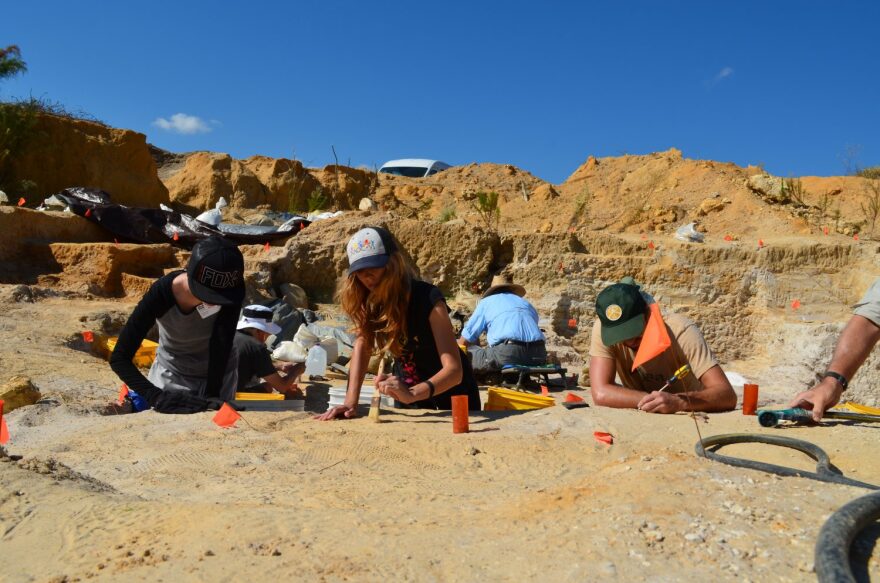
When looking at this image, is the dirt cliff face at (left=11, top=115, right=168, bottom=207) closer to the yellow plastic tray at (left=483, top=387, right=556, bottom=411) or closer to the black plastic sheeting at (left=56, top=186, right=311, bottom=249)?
the black plastic sheeting at (left=56, top=186, right=311, bottom=249)

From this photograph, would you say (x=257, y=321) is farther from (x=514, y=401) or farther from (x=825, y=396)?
(x=825, y=396)

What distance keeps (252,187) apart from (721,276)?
40.1ft

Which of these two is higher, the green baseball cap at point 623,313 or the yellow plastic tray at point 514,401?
the green baseball cap at point 623,313

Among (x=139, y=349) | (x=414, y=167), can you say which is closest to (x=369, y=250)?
(x=139, y=349)

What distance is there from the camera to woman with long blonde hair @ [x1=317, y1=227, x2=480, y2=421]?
10.8 feet

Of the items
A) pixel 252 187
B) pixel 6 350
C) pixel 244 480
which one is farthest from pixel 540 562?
pixel 252 187

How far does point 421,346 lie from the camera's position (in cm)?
354

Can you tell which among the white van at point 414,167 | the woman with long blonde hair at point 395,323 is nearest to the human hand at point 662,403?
the woman with long blonde hair at point 395,323

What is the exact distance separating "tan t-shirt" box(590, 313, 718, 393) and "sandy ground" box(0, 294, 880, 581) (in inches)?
10.6

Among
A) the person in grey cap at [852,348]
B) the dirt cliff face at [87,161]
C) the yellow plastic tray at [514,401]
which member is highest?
the dirt cliff face at [87,161]

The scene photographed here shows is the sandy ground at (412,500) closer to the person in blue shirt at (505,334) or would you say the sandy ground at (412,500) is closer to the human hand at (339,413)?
the human hand at (339,413)

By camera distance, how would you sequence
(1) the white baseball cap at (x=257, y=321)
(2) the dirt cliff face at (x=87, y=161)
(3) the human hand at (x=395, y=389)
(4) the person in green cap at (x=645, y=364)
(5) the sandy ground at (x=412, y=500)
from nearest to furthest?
(5) the sandy ground at (x=412, y=500), (3) the human hand at (x=395, y=389), (4) the person in green cap at (x=645, y=364), (1) the white baseball cap at (x=257, y=321), (2) the dirt cliff face at (x=87, y=161)

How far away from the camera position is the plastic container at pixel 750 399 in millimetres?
3436

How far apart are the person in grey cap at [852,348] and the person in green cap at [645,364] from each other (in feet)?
1.88
